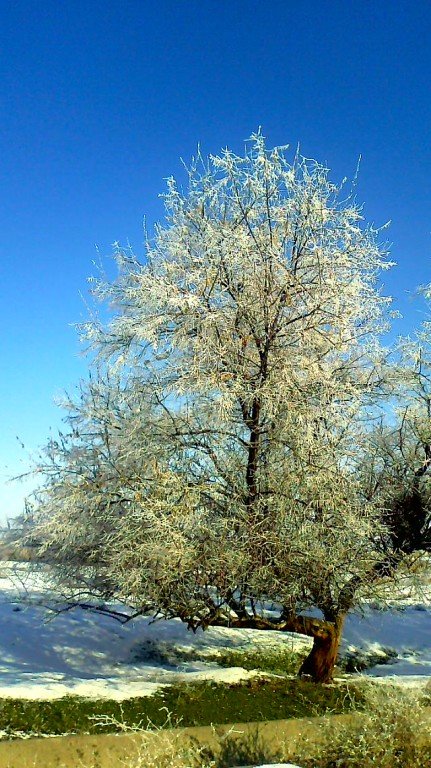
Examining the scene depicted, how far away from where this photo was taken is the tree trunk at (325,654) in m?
10.1

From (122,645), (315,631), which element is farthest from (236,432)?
(122,645)

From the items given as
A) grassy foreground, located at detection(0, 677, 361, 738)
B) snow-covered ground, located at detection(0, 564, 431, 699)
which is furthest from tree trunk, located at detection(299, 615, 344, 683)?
grassy foreground, located at detection(0, 677, 361, 738)

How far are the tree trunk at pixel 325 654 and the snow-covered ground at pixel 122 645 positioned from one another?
0.53 meters

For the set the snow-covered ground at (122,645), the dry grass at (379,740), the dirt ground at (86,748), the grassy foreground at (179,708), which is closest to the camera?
the dirt ground at (86,748)

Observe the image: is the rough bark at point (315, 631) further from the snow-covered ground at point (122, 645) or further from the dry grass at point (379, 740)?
the dry grass at point (379, 740)

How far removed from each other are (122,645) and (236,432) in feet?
19.3

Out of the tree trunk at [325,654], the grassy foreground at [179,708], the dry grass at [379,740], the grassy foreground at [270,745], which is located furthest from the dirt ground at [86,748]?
the tree trunk at [325,654]

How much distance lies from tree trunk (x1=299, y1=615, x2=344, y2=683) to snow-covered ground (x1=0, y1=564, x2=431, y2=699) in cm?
53

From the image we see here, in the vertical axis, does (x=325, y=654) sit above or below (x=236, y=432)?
below

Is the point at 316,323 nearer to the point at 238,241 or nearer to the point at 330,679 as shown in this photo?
the point at 238,241

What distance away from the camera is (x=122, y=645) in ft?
42.4

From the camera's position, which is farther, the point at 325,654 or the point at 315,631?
the point at 325,654

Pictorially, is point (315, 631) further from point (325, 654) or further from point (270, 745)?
point (270, 745)

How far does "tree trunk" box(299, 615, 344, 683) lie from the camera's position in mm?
10086
